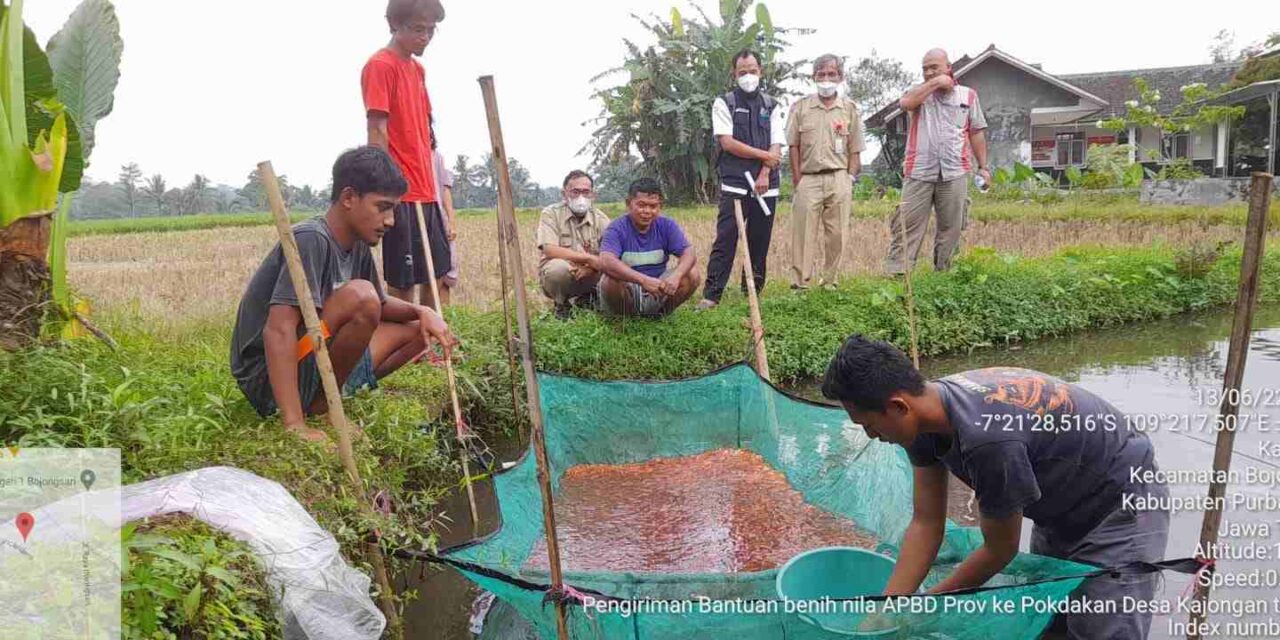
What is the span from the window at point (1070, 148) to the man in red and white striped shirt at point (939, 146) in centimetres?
1748

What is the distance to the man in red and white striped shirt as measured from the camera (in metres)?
5.74

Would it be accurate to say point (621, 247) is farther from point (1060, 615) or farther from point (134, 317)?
point (1060, 615)

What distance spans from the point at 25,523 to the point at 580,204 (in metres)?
3.67

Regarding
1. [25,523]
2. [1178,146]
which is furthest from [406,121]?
[1178,146]

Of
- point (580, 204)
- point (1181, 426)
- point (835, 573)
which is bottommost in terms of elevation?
point (1181, 426)

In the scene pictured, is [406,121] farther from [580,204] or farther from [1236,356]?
[1236,356]

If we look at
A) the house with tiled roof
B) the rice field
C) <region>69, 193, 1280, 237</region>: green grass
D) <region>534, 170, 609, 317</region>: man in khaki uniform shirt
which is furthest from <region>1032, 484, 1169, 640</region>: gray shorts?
the house with tiled roof

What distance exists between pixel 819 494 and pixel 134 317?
3.79 meters

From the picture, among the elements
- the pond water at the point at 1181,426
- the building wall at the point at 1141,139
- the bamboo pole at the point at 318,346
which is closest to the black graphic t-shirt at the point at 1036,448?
the pond water at the point at 1181,426

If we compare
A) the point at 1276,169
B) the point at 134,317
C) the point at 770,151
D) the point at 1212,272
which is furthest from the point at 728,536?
the point at 1276,169

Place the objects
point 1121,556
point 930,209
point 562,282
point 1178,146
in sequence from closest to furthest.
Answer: point 1121,556 → point 562,282 → point 930,209 → point 1178,146

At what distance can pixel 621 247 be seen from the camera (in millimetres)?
4812

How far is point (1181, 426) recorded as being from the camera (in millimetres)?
4031

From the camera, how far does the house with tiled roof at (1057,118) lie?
18641 millimetres
